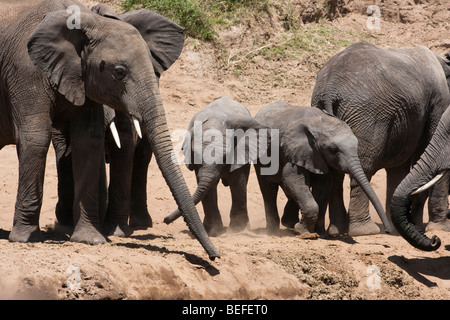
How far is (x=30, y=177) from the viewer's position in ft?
23.7

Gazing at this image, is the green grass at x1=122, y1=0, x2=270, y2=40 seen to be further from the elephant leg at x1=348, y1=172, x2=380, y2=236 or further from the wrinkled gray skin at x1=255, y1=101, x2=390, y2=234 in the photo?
the elephant leg at x1=348, y1=172, x2=380, y2=236

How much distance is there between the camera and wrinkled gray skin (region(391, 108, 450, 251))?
7.39 meters

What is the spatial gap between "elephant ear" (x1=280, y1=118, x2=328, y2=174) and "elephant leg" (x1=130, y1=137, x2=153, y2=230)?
4.67 ft

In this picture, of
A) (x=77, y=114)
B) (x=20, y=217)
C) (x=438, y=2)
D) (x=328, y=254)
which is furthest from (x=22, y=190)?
(x=438, y=2)

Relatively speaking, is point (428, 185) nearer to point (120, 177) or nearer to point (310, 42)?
point (120, 177)

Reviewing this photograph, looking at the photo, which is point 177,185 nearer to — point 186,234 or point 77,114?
point 77,114

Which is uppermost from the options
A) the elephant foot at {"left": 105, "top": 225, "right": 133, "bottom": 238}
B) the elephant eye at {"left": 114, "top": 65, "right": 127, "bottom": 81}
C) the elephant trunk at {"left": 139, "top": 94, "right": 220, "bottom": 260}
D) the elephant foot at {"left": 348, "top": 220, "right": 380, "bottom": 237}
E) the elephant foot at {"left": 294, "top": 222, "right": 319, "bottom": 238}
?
the elephant eye at {"left": 114, "top": 65, "right": 127, "bottom": 81}

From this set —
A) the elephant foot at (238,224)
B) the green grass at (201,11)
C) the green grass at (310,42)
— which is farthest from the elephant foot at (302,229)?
the green grass at (310,42)

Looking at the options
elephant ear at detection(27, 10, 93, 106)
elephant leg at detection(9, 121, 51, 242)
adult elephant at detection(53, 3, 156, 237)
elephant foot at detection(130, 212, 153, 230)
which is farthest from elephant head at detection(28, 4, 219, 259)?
elephant foot at detection(130, 212, 153, 230)

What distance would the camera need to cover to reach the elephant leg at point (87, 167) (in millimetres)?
7523

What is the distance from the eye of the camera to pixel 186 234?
356 inches

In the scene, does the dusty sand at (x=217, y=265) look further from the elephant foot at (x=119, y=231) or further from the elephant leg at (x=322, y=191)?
the elephant leg at (x=322, y=191)

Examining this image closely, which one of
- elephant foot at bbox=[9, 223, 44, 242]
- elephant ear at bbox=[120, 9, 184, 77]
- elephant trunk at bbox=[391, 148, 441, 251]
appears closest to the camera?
elephant foot at bbox=[9, 223, 44, 242]

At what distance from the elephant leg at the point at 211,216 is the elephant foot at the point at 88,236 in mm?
1717
